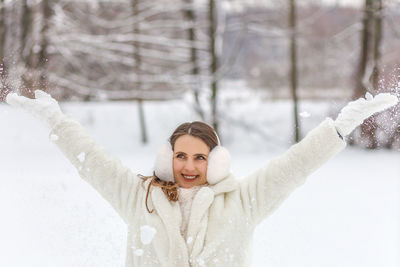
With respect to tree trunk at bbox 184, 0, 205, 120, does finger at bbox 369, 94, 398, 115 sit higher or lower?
lower

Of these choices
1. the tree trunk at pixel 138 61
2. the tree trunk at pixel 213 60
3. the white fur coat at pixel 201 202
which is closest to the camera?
the white fur coat at pixel 201 202

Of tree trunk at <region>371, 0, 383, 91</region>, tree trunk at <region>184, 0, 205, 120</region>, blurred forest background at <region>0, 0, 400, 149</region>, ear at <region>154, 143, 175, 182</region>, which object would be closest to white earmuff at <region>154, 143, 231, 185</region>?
ear at <region>154, 143, 175, 182</region>

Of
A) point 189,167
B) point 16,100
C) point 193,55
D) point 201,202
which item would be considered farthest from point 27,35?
point 201,202

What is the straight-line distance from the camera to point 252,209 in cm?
224

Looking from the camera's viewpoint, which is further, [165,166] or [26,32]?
[26,32]

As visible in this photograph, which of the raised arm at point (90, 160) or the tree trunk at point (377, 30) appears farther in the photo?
the tree trunk at point (377, 30)

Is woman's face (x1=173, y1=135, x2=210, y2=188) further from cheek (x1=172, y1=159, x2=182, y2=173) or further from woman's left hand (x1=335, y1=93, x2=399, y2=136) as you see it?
woman's left hand (x1=335, y1=93, x2=399, y2=136)

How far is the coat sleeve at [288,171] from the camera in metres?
2.15

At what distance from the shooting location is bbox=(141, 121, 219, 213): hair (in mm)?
2180

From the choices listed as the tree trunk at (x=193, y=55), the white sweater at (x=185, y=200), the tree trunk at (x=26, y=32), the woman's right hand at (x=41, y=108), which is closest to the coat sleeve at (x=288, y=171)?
the white sweater at (x=185, y=200)

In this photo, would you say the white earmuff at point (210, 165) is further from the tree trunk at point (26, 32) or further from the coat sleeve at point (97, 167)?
the tree trunk at point (26, 32)

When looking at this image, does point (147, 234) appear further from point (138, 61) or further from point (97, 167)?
point (138, 61)

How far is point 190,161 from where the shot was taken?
2229 mm

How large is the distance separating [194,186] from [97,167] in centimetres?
44
